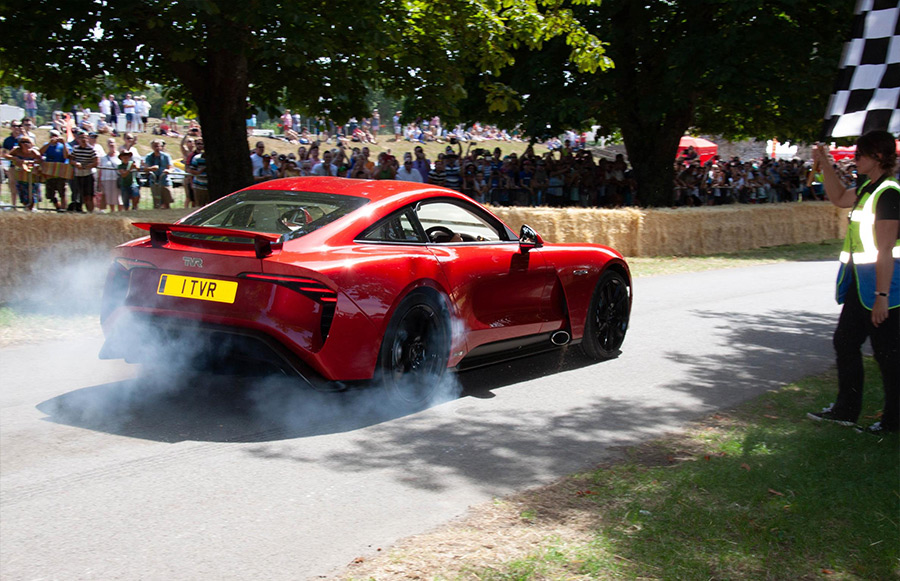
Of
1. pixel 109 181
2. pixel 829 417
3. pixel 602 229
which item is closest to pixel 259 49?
pixel 109 181

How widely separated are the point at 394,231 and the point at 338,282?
2.79 ft

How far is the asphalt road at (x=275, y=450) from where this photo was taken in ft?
12.3

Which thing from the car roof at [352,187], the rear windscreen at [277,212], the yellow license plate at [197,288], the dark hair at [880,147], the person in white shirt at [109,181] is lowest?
the yellow license plate at [197,288]

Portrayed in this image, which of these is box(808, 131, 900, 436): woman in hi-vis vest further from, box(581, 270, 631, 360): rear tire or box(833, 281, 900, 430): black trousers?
box(581, 270, 631, 360): rear tire

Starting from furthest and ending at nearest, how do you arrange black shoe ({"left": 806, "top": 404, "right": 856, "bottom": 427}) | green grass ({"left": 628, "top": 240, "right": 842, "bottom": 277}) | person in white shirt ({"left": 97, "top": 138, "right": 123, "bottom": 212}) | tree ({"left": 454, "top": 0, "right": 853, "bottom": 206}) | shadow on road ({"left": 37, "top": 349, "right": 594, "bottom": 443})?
tree ({"left": 454, "top": 0, "right": 853, "bottom": 206})
person in white shirt ({"left": 97, "top": 138, "right": 123, "bottom": 212})
green grass ({"left": 628, "top": 240, "right": 842, "bottom": 277})
black shoe ({"left": 806, "top": 404, "right": 856, "bottom": 427})
shadow on road ({"left": 37, "top": 349, "right": 594, "bottom": 443})

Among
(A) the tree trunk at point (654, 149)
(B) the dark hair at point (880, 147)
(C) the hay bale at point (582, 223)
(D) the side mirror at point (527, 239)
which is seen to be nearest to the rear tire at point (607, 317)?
(D) the side mirror at point (527, 239)

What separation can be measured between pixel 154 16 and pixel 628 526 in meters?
9.47

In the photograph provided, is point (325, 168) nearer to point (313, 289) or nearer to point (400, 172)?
point (400, 172)

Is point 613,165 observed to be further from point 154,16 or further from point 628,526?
point 628,526

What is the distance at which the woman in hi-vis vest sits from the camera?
541cm

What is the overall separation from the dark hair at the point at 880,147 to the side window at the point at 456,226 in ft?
8.46

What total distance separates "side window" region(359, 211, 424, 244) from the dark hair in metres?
2.79

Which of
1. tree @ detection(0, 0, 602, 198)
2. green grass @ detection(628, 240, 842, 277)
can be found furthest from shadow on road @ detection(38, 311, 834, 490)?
green grass @ detection(628, 240, 842, 277)

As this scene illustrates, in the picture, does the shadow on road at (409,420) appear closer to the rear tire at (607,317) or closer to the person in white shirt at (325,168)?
the rear tire at (607,317)
